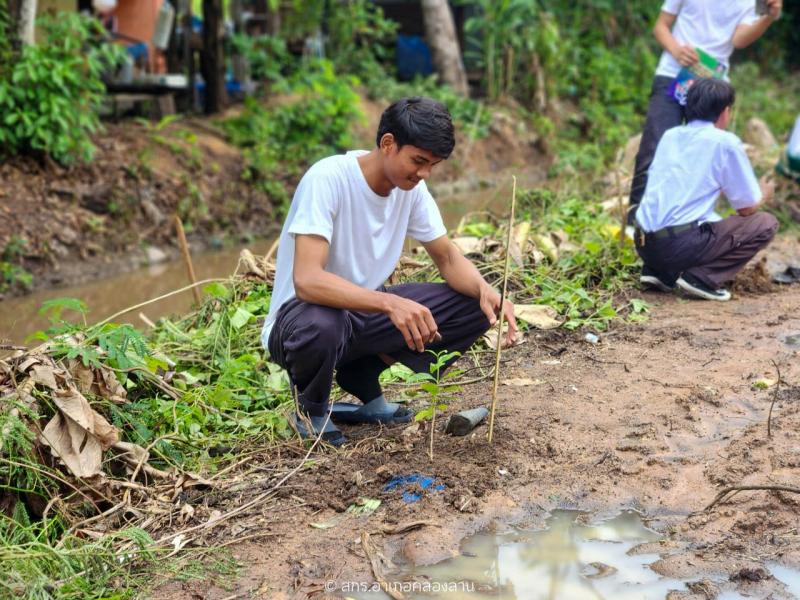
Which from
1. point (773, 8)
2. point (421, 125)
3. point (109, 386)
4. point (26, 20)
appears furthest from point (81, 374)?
point (26, 20)

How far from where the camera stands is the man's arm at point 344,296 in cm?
304

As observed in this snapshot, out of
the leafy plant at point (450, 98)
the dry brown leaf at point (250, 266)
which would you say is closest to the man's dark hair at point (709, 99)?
the dry brown leaf at point (250, 266)

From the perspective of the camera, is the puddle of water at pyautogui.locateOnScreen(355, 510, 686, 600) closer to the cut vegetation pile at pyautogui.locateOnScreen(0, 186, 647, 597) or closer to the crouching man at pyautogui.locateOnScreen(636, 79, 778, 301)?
the cut vegetation pile at pyautogui.locateOnScreen(0, 186, 647, 597)

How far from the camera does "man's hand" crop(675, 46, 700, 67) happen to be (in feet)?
18.2

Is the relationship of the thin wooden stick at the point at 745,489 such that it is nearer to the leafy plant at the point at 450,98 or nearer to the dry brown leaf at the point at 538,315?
the dry brown leaf at the point at 538,315

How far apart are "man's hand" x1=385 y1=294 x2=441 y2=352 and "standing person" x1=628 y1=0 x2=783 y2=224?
283cm

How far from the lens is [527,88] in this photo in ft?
42.6

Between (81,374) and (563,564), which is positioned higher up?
(81,374)

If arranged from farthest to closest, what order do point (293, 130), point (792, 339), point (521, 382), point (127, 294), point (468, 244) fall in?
point (293, 130)
point (127, 294)
point (468, 244)
point (792, 339)
point (521, 382)

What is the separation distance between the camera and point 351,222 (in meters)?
3.25

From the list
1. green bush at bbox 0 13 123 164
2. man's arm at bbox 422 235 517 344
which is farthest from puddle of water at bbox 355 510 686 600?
green bush at bbox 0 13 123 164

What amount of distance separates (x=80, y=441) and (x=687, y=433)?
2023 millimetres

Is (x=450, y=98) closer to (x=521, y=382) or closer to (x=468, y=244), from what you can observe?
(x=468, y=244)

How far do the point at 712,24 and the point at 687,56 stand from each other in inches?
13.0
